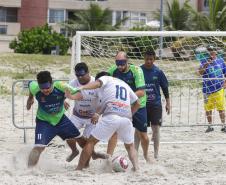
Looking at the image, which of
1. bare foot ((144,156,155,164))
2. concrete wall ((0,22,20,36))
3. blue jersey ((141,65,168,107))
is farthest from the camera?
concrete wall ((0,22,20,36))

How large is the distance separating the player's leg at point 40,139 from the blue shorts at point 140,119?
128cm

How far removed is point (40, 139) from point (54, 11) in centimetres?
4677

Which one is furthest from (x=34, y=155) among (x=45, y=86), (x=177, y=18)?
(x=177, y=18)

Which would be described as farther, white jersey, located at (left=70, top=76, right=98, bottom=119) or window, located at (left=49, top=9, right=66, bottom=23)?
window, located at (left=49, top=9, right=66, bottom=23)

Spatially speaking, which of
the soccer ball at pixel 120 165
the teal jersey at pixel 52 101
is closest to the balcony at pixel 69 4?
the teal jersey at pixel 52 101

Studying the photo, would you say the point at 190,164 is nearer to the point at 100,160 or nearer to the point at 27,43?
the point at 100,160

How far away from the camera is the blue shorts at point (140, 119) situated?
9195 millimetres

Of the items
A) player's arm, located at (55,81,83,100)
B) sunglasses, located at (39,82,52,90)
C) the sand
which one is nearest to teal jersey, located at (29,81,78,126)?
player's arm, located at (55,81,83,100)

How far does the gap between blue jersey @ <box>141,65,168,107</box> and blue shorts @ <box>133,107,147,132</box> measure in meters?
0.51

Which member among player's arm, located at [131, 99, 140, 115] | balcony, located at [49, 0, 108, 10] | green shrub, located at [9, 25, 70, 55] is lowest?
player's arm, located at [131, 99, 140, 115]

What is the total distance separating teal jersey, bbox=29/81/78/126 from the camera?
8398 millimetres

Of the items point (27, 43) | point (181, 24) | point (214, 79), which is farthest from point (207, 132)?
point (181, 24)

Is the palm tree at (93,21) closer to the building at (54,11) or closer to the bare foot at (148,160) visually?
the building at (54,11)

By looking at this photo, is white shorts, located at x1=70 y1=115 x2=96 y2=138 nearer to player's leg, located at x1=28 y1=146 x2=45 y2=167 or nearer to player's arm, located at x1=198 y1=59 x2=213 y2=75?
player's leg, located at x1=28 y1=146 x2=45 y2=167
